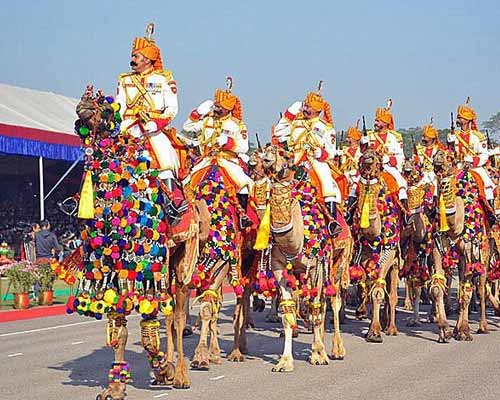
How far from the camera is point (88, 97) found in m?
9.32

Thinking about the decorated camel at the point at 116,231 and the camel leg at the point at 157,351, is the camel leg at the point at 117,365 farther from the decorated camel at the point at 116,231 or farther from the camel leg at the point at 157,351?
the camel leg at the point at 157,351

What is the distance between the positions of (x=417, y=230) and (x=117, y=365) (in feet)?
26.4

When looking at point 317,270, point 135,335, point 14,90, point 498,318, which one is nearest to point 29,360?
point 135,335

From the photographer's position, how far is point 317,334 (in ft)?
41.4

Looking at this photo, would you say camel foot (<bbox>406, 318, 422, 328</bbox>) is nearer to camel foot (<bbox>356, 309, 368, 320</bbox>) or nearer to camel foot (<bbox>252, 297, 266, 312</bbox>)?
camel foot (<bbox>356, 309, 368, 320</bbox>)

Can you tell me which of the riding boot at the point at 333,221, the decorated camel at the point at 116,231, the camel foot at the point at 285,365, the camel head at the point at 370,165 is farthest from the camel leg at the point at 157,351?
the camel head at the point at 370,165

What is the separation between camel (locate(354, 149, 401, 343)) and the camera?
14.4m

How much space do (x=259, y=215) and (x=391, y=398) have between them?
3.50m

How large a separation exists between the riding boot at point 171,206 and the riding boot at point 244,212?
2026 mm

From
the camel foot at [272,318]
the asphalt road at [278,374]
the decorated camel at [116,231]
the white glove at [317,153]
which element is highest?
the white glove at [317,153]

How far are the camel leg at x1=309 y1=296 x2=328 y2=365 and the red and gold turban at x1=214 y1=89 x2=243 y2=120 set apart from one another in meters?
3.08

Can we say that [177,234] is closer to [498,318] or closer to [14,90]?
[498,318]

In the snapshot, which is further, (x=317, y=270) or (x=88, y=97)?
(x=317, y=270)

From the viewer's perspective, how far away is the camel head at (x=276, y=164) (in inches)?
444
